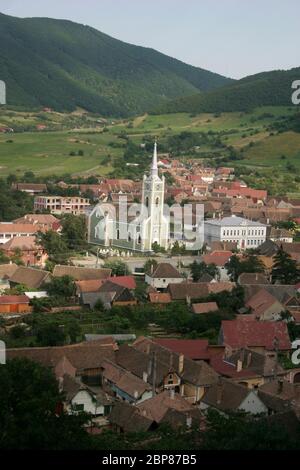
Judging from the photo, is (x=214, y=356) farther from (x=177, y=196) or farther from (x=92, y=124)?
(x=92, y=124)

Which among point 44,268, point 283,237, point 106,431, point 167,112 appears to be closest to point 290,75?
point 167,112

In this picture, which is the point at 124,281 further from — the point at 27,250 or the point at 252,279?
the point at 27,250

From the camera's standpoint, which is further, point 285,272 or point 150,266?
point 150,266

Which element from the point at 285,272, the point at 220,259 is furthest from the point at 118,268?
the point at 285,272

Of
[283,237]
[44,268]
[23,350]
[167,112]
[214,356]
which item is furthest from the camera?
[167,112]

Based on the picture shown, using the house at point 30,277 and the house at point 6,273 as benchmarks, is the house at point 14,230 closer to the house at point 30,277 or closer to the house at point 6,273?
the house at point 6,273
